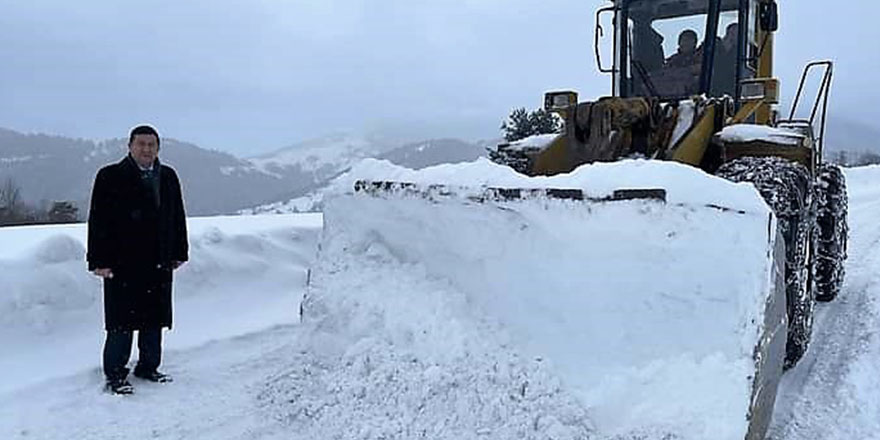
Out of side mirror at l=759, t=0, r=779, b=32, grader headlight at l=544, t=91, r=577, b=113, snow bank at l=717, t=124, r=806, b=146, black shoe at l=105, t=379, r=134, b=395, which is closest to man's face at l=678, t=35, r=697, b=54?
side mirror at l=759, t=0, r=779, b=32

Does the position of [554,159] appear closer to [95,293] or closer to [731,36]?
[731,36]

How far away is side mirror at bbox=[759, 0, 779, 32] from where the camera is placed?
248 inches

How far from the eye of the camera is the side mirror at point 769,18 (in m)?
6.31

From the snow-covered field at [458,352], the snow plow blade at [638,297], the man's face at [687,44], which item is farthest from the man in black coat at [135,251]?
the man's face at [687,44]

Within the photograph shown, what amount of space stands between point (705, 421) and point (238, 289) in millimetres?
4248

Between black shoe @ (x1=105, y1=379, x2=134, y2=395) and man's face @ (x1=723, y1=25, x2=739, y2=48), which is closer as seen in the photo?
black shoe @ (x1=105, y1=379, x2=134, y2=395)

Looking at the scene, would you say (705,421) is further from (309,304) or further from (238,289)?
(238,289)

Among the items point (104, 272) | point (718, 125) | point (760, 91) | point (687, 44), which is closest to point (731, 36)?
point (687, 44)

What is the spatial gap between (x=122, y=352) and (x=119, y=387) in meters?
0.19

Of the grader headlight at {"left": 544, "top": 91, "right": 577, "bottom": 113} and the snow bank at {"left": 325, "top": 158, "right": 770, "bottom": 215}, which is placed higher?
the grader headlight at {"left": 544, "top": 91, "right": 577, "bottom": 113}

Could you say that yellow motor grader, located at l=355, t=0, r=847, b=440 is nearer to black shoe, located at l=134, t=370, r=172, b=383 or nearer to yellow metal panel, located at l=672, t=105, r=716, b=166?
yellow metal panel, located at l=672, t=105, r=716, b=166

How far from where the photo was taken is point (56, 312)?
514 cm

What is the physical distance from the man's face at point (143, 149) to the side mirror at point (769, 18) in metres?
4.51

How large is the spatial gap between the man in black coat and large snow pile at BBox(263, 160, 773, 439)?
81cm
